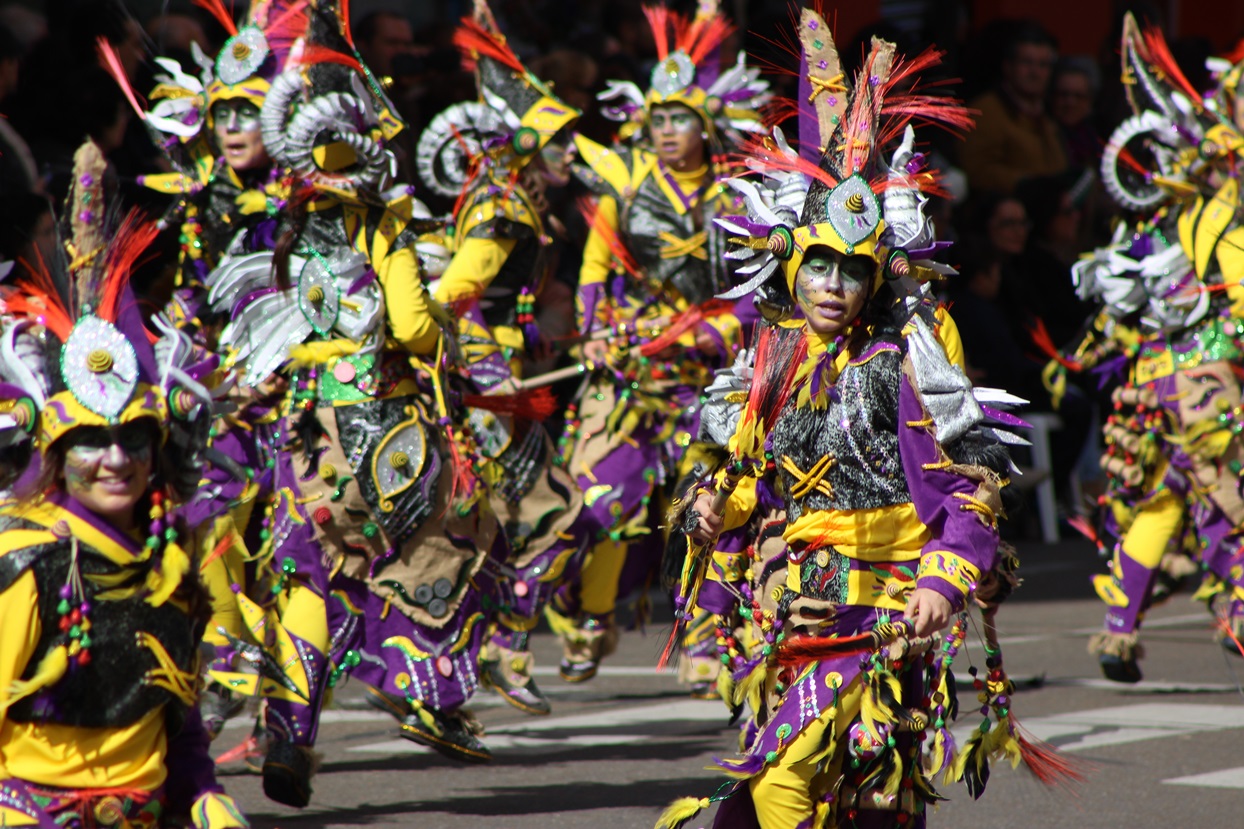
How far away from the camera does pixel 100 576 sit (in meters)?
3.72

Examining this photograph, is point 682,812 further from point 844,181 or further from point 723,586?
point 844,181

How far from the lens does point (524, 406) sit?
6.94m

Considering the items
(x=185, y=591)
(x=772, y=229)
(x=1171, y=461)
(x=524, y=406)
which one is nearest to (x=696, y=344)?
(x=524, y=406)

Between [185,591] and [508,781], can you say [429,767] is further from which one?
[185,591]

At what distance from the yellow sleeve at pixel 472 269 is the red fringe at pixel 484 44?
3.23 ft

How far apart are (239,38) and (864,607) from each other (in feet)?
11.6

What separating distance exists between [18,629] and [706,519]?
1.55m

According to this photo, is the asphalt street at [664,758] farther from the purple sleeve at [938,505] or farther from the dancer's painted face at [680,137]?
the dancer's painted face at [680,137]

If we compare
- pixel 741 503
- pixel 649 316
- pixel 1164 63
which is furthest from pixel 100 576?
pixel 1164 63

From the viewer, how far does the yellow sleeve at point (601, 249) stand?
27.7ft

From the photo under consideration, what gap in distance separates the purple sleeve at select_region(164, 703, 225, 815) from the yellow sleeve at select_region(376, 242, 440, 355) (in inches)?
92.2

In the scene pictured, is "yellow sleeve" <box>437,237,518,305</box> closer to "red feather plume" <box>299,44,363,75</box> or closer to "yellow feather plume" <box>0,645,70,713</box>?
"red feather plume" <box>299,44,363,75</box>

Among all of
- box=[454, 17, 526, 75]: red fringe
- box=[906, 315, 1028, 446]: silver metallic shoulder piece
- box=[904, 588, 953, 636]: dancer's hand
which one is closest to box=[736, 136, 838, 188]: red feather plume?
box=[906, 315, 1028, 446]: silver metallic shoulder piece

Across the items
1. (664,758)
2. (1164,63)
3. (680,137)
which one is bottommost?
(664,758)
